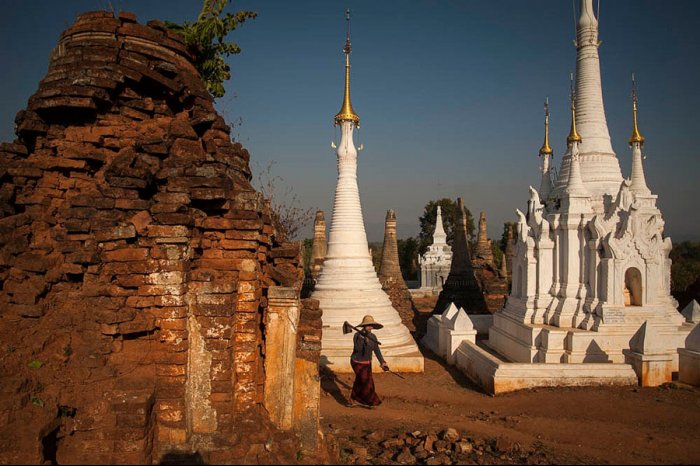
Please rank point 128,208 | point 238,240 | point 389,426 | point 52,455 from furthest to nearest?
point 389,426
point 238,240
point 128,208
point 52,455

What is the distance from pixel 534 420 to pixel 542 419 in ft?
0.57

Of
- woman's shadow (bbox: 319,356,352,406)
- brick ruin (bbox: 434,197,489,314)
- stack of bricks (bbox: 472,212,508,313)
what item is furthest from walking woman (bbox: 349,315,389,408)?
stack of bricks (bbox: 472,212,508,313)

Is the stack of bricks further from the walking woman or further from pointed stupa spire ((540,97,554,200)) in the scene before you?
the walking woman

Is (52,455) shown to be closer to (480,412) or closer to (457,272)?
(480,412)

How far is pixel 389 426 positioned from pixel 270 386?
128 inches

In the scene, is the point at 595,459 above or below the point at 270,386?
below

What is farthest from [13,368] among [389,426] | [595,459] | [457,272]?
[457,272]

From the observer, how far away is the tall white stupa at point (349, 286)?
42.4 feet

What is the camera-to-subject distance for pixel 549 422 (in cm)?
830

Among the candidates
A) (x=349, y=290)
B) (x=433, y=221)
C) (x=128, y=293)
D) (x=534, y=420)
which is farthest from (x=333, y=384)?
(x=433, y=221)

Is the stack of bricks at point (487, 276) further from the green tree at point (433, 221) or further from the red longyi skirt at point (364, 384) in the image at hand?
the green tree at point (433, 221)

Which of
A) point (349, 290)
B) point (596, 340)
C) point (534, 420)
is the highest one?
point (349, 290)

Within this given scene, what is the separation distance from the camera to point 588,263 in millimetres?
13812

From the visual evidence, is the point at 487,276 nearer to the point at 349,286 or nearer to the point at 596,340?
the point at 596,340
